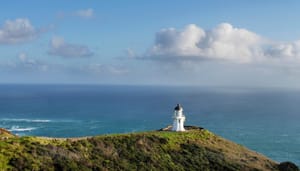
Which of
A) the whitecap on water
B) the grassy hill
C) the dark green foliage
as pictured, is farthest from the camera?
the whitecap on water

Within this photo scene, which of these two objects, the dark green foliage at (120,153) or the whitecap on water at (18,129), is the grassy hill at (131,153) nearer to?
the dark green foliage at (120,153)

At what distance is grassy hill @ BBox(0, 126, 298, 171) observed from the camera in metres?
28.7

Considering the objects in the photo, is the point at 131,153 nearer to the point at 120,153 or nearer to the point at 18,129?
the point at 120,153

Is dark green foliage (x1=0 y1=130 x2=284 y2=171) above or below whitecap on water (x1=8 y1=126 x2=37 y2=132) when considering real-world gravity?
above

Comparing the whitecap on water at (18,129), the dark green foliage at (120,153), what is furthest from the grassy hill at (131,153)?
the whitecap on water at (18,129)

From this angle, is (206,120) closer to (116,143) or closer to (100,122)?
(100,122)

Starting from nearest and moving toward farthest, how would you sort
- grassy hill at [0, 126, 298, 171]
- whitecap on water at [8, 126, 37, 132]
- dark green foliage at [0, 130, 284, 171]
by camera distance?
dark green foliage at [0, 130, 284, 171], grassy hill at [0, 126, 298, 171], whitecap on water at [8, 126, 37, 132]

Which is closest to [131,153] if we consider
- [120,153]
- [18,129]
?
[120,153]

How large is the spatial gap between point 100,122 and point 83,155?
249ft

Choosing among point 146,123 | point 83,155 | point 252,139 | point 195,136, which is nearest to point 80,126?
point 146,123

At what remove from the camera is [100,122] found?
10694 centimetres

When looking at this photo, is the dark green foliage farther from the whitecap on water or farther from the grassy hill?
the whitecap on water

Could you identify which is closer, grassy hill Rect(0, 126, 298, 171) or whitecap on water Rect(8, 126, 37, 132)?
grassy hill Rect(0, 126, 298, 171)

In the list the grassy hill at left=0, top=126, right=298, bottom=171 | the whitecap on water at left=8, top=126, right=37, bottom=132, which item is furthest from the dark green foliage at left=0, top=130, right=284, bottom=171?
the whitecap on water at left=8, top=126, right=37, bottom=132
